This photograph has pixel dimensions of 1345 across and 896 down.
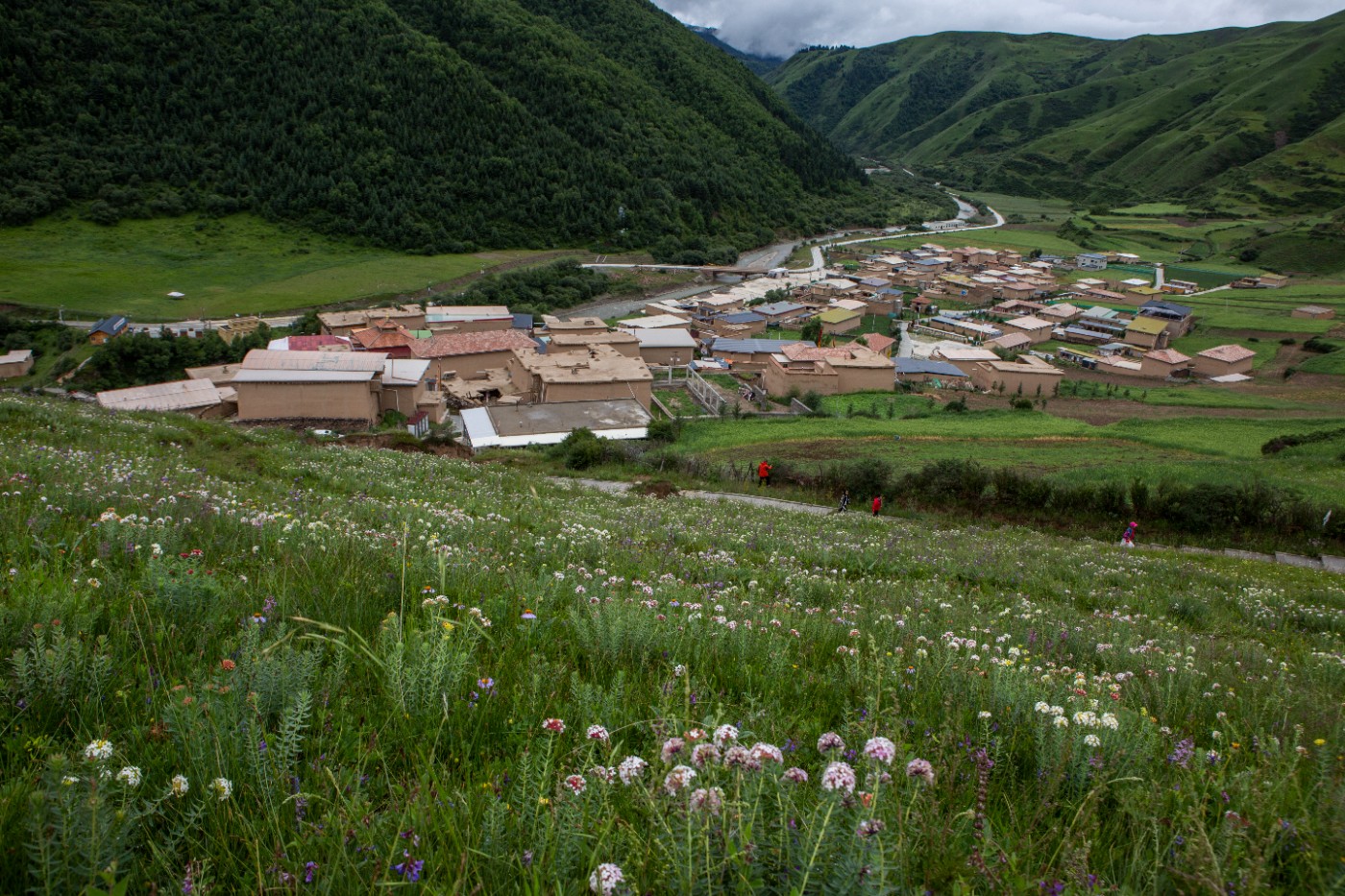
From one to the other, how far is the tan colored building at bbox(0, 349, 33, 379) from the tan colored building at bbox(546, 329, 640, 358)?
2929 centimetres

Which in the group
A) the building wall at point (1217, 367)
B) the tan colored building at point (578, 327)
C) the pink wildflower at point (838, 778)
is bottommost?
the building wall at point (1217, 367)

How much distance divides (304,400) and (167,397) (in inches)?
241

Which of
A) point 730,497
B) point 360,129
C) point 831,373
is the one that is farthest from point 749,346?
point 360,129

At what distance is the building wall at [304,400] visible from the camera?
→ 98.6 ft

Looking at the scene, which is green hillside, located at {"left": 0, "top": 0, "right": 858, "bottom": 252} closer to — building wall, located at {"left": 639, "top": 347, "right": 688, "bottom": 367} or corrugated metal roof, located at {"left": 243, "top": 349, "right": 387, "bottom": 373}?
building wall, located at {"left": 639, "top": 347, "right": 688, "bottom": 367}

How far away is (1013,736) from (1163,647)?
3.80 meters

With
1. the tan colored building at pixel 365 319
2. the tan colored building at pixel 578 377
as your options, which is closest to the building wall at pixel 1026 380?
the tan colored building at pixel 578 377

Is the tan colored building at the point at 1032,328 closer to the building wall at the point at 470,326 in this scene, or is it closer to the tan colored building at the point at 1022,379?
the tan colored building at the point at 1022,379

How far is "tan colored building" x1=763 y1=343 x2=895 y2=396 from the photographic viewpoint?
43.8 metres

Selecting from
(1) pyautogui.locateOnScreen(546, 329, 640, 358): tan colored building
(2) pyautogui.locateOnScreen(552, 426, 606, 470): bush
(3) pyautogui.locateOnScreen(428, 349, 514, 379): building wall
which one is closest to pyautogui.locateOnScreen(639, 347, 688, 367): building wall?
(1) pyautogui.locateOnScreen(546, 329, 640, 358): tan colored building

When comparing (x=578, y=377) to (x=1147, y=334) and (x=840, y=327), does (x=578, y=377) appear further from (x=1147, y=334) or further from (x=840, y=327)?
(x=1147, y=334)

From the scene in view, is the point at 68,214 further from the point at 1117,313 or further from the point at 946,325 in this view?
the point at 1117,313

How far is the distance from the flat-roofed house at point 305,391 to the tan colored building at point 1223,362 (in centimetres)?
5538

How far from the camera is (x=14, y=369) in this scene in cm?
4097
